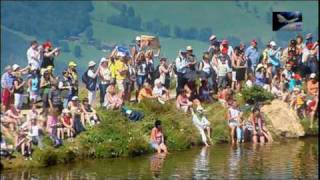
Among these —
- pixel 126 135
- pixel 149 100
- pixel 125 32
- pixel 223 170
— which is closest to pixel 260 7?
pixel 125 32

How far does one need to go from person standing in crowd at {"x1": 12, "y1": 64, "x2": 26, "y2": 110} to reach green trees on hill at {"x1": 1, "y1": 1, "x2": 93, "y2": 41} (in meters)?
7.41

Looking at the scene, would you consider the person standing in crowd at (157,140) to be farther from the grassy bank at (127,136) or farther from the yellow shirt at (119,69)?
the yellow shirt at (119,69)

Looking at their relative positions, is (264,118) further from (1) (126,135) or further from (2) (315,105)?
(1) (126,135)

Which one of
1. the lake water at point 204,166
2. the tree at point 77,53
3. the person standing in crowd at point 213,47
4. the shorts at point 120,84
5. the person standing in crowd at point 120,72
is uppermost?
the person standing in crowd at point 213,47

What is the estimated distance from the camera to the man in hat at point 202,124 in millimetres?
29484

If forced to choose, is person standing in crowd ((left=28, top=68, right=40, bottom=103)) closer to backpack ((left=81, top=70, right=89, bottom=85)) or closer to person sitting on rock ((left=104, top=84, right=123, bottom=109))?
backpack ((left=81, top=70, right=89, bottom=85))

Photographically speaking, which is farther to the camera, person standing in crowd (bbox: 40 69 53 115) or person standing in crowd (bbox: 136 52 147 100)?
person standing in crowd (bbox: 136 52 147 100)

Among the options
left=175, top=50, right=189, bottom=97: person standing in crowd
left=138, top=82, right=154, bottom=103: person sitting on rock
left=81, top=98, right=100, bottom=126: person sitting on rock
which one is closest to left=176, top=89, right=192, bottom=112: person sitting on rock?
left=175, top=50, right=189, bottom=97: person standing in crowd

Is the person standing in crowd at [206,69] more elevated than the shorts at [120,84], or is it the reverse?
the person standing in crowd at [206,69]

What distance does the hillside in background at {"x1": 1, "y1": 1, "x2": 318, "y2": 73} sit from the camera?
32.8 meters

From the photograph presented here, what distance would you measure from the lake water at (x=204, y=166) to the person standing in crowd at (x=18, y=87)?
91.1 inches

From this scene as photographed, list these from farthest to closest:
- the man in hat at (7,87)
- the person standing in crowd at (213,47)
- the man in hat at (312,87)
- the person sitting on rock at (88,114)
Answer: the man in hat at (312,87), the person standing in crowd at (213,47), the person sitting on rock at (88,114), the man in hat at (7,87)

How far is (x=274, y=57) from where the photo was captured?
3231 cm

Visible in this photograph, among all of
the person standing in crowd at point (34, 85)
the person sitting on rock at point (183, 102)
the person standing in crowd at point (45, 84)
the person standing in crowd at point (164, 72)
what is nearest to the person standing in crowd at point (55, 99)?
the person standing in crowd at point (45, 84)
